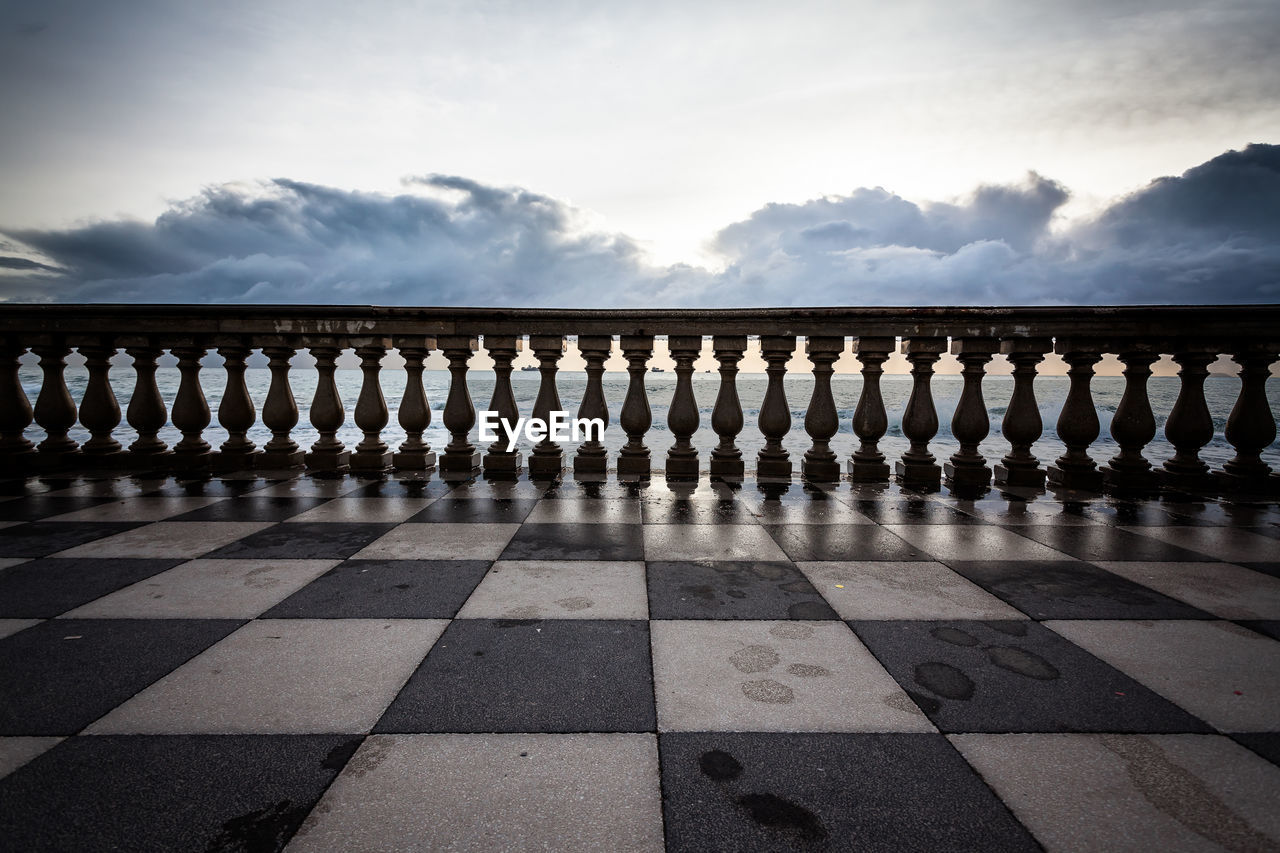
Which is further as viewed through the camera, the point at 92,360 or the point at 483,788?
the point at 92,360

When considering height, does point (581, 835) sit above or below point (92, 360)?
below

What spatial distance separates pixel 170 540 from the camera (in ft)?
10.0

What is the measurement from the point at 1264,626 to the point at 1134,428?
3.02 meters

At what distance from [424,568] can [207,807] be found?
4.84ft

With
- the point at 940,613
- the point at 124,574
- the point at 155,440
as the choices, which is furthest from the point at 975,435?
the point at 155,440

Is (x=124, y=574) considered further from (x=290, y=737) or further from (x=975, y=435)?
(x=975, y=435)

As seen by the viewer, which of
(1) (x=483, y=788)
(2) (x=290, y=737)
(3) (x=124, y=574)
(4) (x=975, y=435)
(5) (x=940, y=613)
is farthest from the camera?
(4) (x=975, y=435)

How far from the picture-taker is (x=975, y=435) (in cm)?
474

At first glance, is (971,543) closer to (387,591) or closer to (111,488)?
(387,591)

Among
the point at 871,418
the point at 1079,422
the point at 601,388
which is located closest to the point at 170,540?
the point at 601,388

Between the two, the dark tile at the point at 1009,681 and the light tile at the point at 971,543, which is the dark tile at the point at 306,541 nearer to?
the dark tile at the point at 1009,681

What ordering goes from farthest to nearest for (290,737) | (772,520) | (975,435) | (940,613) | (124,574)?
(975,435) → (772,520) → (124,574) → (940,613) → (290,737)

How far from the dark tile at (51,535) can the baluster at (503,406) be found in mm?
2338

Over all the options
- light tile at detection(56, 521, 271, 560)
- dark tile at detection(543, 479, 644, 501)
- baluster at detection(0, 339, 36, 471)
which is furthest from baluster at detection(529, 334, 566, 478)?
baluster at detection(0, 339, 36, 471)
